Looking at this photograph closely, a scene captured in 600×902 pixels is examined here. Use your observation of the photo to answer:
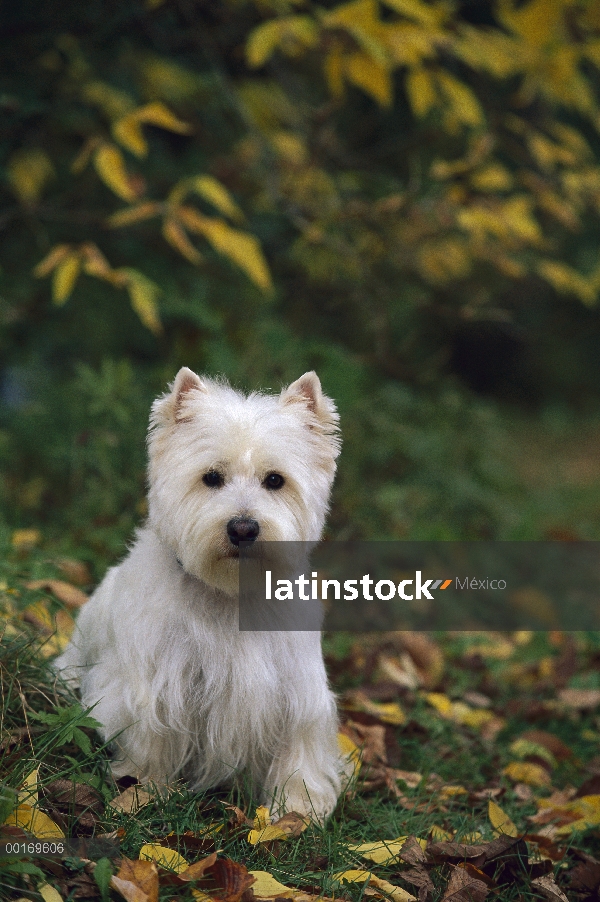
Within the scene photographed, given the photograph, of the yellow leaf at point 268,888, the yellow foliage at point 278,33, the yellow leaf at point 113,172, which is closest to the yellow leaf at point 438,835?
the yellow leaf at point 268,888

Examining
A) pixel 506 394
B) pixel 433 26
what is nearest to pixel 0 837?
pixel 433 26

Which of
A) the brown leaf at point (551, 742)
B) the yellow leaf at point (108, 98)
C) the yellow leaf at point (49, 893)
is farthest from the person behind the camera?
the yellow leaf at point (108, 98)

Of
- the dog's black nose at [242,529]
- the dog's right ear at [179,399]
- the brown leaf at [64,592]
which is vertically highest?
the dog's right ear at [179,399]

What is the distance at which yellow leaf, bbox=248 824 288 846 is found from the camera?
2678mm

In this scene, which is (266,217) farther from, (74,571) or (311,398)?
(311,398)

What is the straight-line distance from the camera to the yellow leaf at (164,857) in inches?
95.3

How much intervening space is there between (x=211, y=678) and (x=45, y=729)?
21.8 inches

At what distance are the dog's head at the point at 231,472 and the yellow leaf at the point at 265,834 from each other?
731 millimetres

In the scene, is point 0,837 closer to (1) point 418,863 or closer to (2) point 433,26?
(1) point 418,863

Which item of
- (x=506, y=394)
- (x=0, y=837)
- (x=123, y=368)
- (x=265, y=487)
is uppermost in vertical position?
(x=506, y=394)

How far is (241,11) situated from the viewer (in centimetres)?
566

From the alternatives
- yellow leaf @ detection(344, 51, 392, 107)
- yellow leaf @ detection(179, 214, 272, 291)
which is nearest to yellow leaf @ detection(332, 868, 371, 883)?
yellow leaf @ detection(179, 214, 272, 291)

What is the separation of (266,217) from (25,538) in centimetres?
336

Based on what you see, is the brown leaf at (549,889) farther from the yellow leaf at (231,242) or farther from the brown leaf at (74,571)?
the yellow leaf at (231,242)
